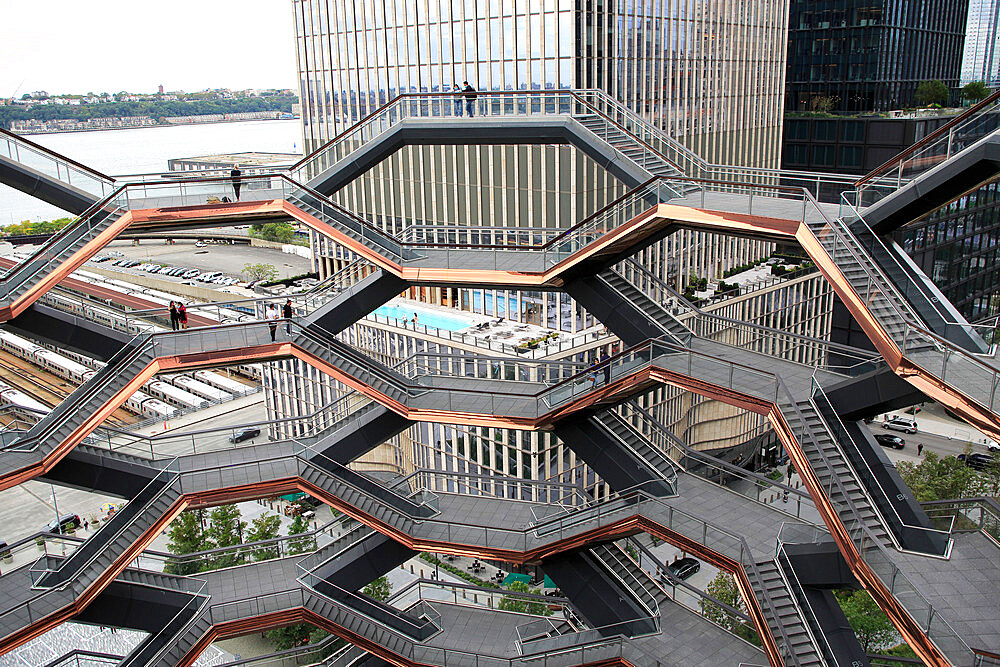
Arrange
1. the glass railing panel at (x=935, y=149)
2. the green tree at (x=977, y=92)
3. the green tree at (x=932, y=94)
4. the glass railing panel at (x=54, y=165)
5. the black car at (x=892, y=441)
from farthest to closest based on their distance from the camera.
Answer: the green tree at (x=932, y=94) → the black car at (x=892, y=441) → the green tree at (x=977, y=92) → the glass railing panel at (x=54, y=165) → the glass railing panel at (x=935, y=149)

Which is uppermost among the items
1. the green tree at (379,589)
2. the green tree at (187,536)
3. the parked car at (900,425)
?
the green tree at (379,589)

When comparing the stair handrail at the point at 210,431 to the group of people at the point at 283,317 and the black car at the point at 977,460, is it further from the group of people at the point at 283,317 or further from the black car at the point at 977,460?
the black car at the point at 977,460

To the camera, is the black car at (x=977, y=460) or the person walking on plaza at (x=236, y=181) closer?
the person walking on plaza at (x=236, y=181)

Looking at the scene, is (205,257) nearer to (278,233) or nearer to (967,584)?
(278,233)

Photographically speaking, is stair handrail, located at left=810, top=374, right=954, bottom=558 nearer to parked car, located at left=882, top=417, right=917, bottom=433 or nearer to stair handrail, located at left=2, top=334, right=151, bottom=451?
stair handrail, located at left=2, top=334, right=151, bottom=451

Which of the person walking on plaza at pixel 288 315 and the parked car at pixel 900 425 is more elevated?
the person walking on plaza at pixel 288 315

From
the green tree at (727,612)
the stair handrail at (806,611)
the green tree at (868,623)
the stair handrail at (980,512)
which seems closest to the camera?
the stair handrail at (980,512)

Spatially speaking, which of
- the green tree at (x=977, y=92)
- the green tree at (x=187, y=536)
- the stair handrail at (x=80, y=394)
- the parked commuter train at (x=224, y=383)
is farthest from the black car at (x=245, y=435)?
the green tree at (x=977, y=92)

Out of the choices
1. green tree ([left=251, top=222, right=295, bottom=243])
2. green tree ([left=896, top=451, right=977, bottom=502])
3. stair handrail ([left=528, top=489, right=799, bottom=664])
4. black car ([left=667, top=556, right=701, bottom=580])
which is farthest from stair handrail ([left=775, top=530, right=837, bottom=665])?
green tree ([left=251, top=222, right=295, bottom=243])
